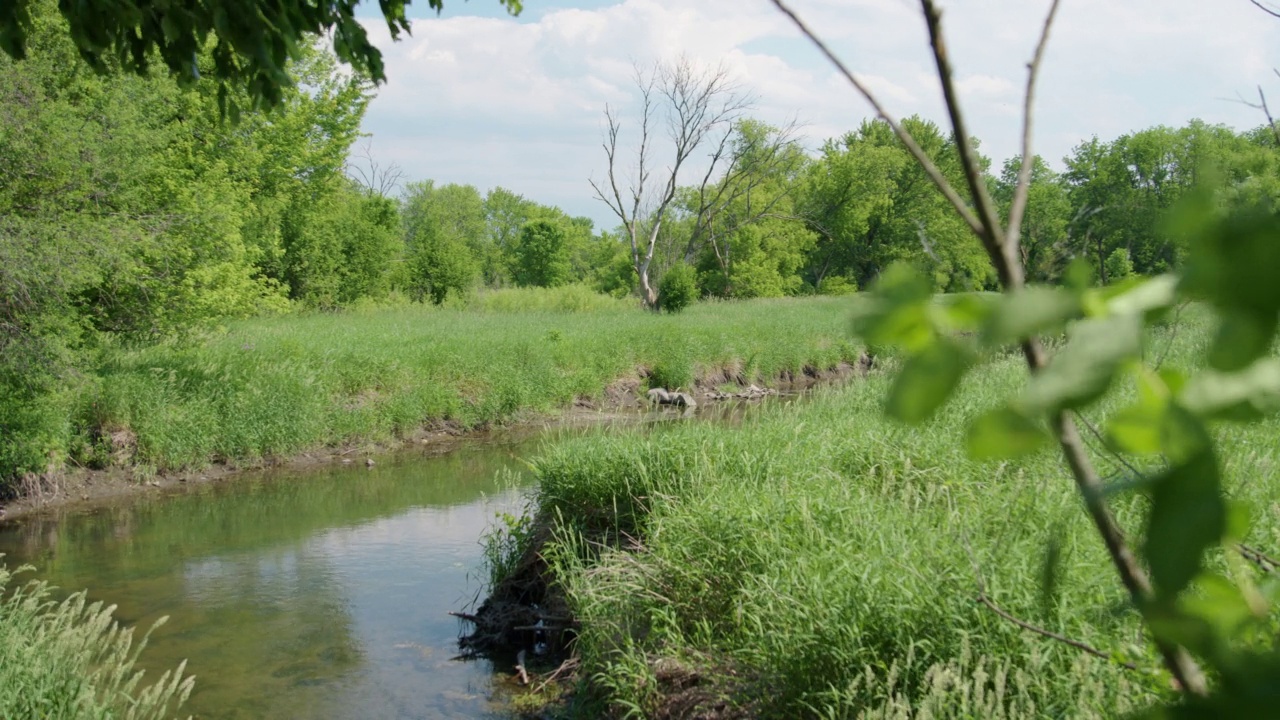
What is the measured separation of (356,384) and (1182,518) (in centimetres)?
1686

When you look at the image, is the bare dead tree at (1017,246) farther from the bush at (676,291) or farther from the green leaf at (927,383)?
the bush at (676,291)

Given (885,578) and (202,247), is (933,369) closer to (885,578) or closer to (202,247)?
(885,578)

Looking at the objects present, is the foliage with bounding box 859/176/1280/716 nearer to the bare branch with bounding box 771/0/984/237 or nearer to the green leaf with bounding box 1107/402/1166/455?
the green leaf with bounding box 1107/402/1166/455

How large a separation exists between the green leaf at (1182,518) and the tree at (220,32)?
11.2 feet

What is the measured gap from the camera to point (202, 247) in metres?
13.8

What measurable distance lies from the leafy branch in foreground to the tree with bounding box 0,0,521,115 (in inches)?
131

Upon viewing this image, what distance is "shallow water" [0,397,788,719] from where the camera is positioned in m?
6.76

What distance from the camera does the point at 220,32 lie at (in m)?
3.37

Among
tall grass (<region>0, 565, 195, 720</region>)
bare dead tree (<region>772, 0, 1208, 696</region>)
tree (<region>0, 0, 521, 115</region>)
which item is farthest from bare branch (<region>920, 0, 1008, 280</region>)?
tall grass (<region>0, 565, 195, 720</region>)

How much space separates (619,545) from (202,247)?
9.49 metres

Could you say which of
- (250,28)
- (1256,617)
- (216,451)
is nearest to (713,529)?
(250,28)

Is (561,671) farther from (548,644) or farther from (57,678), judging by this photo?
(57,678)

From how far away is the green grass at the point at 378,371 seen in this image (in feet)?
44.1

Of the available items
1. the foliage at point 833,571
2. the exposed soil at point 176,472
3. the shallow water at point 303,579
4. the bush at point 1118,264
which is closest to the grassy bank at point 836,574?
the foliage at point 833,571
